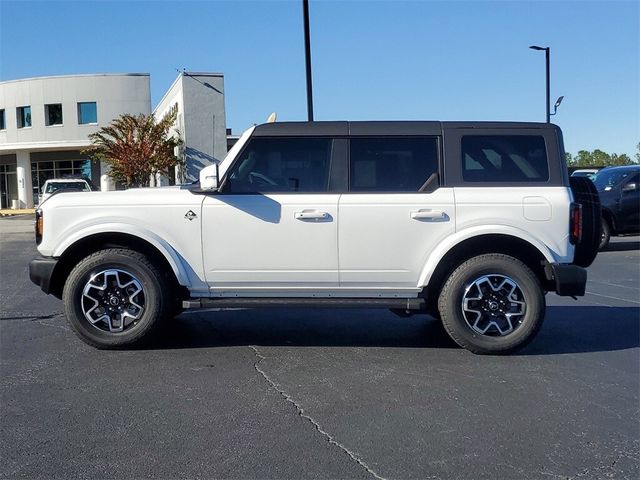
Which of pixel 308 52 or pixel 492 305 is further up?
pixel 308 52

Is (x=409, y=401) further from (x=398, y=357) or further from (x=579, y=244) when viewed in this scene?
(x=579, y=244)

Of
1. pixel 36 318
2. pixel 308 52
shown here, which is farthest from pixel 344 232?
pixel 308 52

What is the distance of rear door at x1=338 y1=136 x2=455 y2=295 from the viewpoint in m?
5.59

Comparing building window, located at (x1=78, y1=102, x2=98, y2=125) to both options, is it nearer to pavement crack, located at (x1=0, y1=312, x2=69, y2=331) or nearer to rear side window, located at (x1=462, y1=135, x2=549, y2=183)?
pavement crack, located at (x1=0, y1=312, x2=69, y2=331)

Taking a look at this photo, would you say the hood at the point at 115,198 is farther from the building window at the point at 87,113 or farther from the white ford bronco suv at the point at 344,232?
the building window at the point at 87,113

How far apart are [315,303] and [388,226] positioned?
0.91 m

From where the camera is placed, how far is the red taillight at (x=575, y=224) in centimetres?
557

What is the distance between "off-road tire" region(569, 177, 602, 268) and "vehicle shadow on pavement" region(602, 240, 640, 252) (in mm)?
9080

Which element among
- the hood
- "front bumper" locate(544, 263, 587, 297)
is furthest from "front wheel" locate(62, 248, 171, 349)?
"front bumper" locate(544, 263, 587, 297)

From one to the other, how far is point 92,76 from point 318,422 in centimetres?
4132

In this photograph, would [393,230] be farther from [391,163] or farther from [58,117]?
[58,117]

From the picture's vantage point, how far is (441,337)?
6457mm

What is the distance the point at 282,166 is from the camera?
5.79 metres

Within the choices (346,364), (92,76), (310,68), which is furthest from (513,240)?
(92,76)
